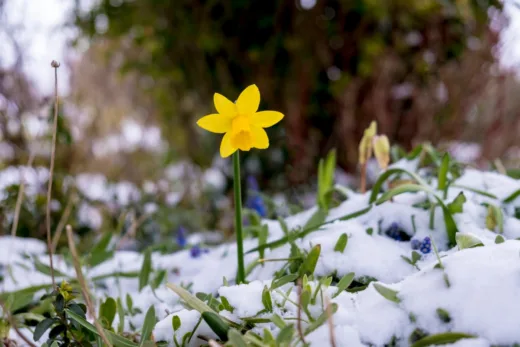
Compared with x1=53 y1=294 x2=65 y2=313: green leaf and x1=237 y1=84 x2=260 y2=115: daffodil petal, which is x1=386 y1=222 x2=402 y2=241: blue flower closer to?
x1=237 y1=84 x2=260 y2=115: daffodil petal

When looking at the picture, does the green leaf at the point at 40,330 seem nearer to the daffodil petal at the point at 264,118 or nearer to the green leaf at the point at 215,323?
the green leaf at the point at 215,323

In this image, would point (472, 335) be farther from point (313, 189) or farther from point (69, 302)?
point (313, 189)

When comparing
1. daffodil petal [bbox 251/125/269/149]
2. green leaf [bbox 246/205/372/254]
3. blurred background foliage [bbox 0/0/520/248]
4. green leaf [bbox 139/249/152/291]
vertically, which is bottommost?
green leaf [bbox 139/249/152/291]

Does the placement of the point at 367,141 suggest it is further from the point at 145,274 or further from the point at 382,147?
the point at 145,274

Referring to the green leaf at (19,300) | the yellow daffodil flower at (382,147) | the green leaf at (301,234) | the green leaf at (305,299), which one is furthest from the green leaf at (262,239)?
the green leaf at (19,300)

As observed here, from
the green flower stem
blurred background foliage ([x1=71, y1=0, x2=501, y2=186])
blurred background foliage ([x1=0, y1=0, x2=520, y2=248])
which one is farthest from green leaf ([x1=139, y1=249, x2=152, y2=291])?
blurred background foliage ([x1=71, y1=0, x2=501, y2=186])

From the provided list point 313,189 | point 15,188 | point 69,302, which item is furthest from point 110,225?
point 69,302
